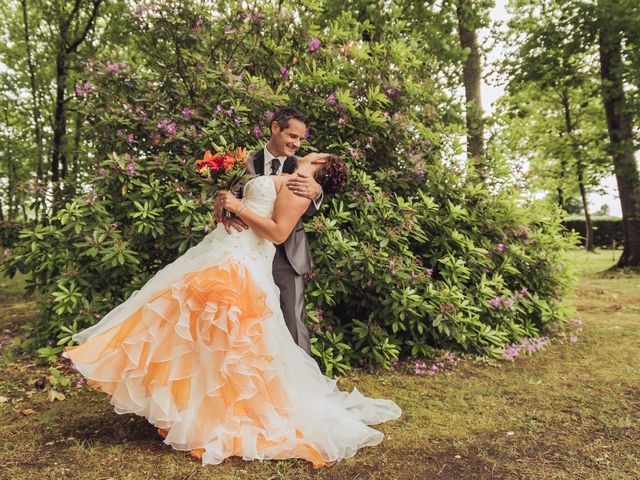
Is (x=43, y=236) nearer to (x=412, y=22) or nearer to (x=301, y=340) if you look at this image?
(x=301, y=340)

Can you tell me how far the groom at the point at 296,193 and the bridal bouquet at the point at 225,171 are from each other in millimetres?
119

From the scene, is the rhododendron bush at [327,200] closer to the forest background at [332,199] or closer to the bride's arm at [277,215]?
the forest background at [332,199]

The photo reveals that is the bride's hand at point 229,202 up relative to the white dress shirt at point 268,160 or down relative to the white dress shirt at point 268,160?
down

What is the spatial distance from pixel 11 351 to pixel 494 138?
254 inches

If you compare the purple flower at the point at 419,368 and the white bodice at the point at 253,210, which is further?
the purple flower at the point at 419,368

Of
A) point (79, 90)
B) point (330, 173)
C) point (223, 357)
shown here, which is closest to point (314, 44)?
point (79, 90)

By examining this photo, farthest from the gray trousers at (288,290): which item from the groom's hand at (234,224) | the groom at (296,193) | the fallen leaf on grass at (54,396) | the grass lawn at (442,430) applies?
the fallen leaf on grass at (54,396)

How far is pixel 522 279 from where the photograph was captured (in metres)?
5.97

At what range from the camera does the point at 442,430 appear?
335 centimetres

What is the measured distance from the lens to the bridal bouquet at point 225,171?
295cm

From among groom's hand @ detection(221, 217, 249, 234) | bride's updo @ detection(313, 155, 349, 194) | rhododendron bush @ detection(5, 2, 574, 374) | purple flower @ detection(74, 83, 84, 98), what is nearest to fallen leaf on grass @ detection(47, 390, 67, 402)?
rhododendron bush @ detection(5, 2, 574, 374)

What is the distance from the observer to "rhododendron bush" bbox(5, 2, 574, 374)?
4.60 metres

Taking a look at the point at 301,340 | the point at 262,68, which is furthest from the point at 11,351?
the point at 262,68

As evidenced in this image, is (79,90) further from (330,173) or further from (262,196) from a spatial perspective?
(330,173)
